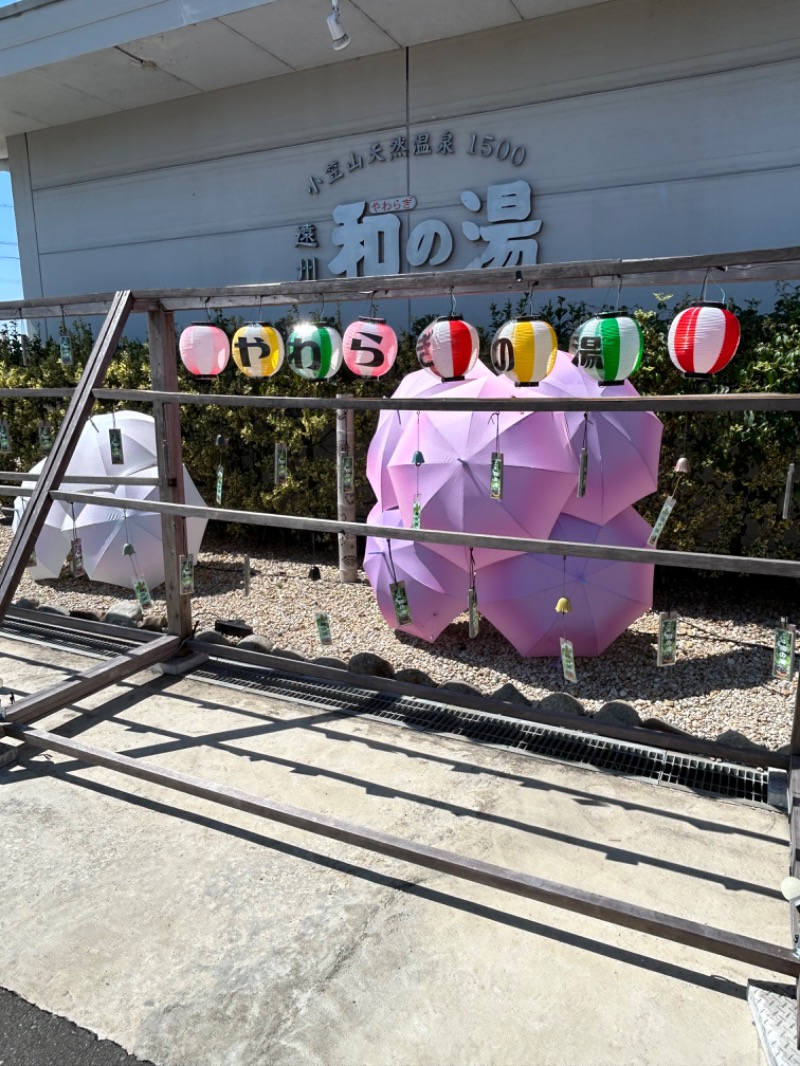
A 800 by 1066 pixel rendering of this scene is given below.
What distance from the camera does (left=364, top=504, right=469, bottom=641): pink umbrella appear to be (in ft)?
19.5

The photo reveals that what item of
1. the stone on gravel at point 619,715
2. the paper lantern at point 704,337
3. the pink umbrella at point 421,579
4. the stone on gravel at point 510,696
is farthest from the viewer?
the pink umbrella at point 421,579

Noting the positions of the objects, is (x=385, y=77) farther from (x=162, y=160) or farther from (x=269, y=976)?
(x=269, y=976)

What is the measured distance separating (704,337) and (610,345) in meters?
0.45

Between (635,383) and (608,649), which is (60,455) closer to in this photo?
(608,649)

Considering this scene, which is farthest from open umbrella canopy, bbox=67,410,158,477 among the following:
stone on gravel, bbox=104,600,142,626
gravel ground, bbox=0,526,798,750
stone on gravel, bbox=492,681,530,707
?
stone on gravel, bbox=492,681,530,707

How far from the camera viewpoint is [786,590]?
7.90m

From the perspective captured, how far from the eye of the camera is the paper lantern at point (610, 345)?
347 centimetres

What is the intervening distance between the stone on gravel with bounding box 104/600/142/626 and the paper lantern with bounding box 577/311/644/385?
4246 millimetres

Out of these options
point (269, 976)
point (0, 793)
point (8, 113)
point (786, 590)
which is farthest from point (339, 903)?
point (8, 113)

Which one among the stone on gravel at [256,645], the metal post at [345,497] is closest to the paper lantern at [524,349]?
the stone on gravel at [256,645]

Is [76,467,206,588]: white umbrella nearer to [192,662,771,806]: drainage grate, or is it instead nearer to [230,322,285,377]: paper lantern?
[192,662,771,806]: drainage grate

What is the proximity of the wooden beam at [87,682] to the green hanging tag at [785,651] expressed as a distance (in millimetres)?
3935

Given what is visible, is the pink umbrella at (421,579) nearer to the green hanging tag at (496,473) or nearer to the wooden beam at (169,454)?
the wooden beam at (169,454)

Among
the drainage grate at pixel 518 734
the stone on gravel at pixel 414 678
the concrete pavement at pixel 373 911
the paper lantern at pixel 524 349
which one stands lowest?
the concrete pavement at pixel 373 911
